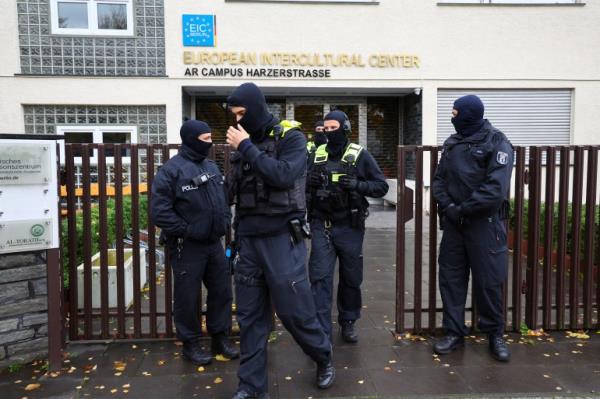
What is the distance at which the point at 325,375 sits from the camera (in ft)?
11.9

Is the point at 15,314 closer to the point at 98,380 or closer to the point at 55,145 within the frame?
the point at 98,380

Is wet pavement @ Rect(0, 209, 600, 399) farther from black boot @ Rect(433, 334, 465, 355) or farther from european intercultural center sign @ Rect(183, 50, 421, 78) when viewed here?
european intercultural center sign @ Rect(183, 50, 421, 78)

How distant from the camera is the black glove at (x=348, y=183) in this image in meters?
4.22

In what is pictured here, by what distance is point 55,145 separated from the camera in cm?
396

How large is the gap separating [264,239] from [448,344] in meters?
1.97

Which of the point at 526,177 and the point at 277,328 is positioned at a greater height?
the point at 526,177

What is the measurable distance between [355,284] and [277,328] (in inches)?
37.6

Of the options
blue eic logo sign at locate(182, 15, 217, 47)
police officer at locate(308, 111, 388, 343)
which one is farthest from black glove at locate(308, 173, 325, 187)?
blue eic logo sign at locate(182, 15, 217, 47)

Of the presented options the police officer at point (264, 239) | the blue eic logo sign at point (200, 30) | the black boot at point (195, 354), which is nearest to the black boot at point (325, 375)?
the police officer at point (264, 239)

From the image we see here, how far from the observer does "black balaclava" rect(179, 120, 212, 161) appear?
3.97 meters

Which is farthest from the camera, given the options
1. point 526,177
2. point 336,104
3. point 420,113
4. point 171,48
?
point 336,104

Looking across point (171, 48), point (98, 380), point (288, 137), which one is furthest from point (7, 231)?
point (171, 48)

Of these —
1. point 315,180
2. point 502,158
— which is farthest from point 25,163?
point 502,158

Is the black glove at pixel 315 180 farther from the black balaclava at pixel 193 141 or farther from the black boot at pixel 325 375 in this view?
the black boot at pixel 325 375
